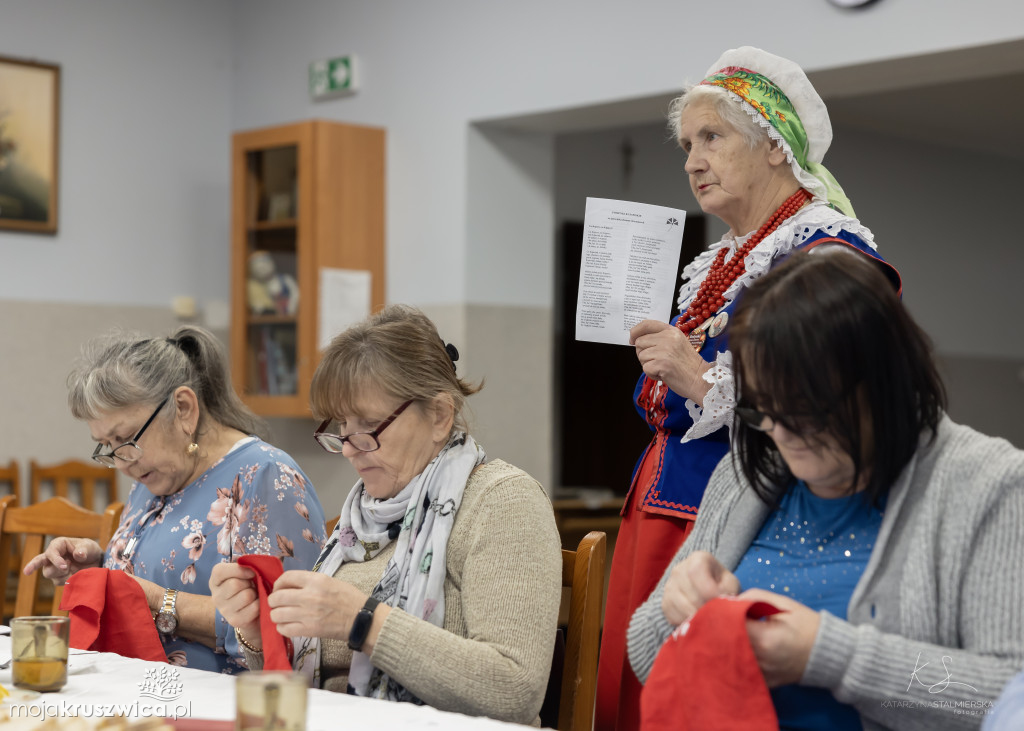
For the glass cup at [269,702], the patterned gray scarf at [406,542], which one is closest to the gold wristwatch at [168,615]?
the patterned gray scarf at [406,542]

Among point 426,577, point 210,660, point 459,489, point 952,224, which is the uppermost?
point 952,224

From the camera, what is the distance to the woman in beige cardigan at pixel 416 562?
5.19 ft

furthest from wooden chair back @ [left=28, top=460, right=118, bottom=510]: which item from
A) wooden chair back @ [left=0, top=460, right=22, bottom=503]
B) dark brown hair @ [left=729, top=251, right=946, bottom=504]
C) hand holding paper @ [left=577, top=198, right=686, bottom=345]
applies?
dark brown hair @ [left=729, top=251, right=946, bottom=504]

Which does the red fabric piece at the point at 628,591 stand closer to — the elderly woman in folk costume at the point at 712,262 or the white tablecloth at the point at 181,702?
the elderly woman in folk costume at the point at 712,262

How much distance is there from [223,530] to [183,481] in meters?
0.20

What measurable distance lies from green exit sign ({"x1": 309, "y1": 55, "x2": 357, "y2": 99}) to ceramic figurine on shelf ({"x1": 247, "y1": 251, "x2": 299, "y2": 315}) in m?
0.72

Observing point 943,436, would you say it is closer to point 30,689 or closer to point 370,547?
point 370,547

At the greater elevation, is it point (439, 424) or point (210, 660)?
point (439, 424)

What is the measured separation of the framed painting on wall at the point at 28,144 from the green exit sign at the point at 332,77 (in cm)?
103

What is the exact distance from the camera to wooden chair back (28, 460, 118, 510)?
468cm

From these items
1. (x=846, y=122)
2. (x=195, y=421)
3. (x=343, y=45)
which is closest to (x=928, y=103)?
(x=846, y=122)

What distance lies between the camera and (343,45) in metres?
4.86

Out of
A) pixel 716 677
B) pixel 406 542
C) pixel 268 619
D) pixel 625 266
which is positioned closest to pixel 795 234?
Result: pixel 625 266

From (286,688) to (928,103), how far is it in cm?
564
